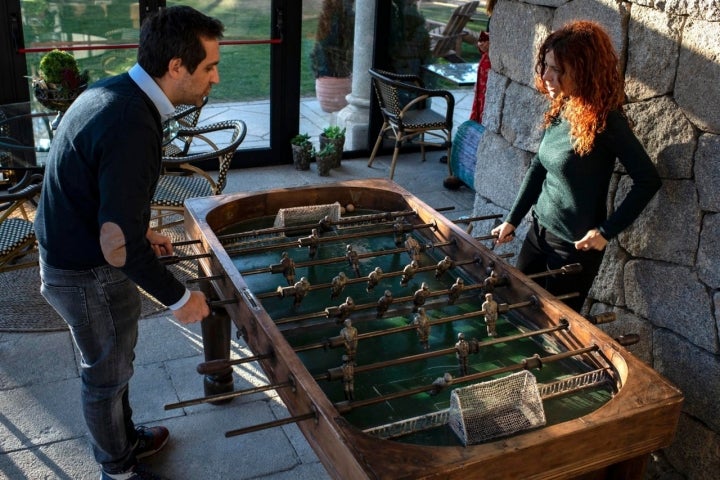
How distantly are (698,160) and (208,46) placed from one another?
1689 millimetres

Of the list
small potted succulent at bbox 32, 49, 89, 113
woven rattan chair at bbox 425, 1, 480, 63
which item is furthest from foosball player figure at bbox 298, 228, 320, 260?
woven rattan chair at bbox 425, 1, 480, 63

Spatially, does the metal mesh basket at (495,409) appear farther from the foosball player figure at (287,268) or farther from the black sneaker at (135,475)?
the black sneaker at (135,475)

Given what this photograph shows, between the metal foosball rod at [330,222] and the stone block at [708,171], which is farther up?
the stone block at [708,171]

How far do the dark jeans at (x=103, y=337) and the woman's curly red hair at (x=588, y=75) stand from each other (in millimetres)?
1585

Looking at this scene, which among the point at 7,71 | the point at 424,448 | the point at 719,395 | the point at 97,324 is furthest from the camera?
the point at 7,71

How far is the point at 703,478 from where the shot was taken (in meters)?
2.82

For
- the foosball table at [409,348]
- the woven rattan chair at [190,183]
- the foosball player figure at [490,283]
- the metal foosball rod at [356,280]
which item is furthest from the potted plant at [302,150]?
the foosball player figure at [490,283]

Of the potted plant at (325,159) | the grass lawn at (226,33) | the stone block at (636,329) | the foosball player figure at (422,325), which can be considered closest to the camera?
the foosball player figure at (422,325)

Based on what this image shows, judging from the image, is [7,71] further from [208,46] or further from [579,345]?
[579,345]

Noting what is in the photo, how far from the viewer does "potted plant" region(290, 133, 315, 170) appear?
19.5 feet

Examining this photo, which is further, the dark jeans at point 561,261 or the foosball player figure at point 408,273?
the dark jeans at point 561,261

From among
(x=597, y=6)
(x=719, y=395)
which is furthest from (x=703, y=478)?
(x=597, y=6)

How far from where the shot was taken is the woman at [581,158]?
2.65 m

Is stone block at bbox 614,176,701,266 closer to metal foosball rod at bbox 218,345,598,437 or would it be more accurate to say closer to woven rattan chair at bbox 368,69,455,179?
metal foosball rod at bbox 218,345,598,437
